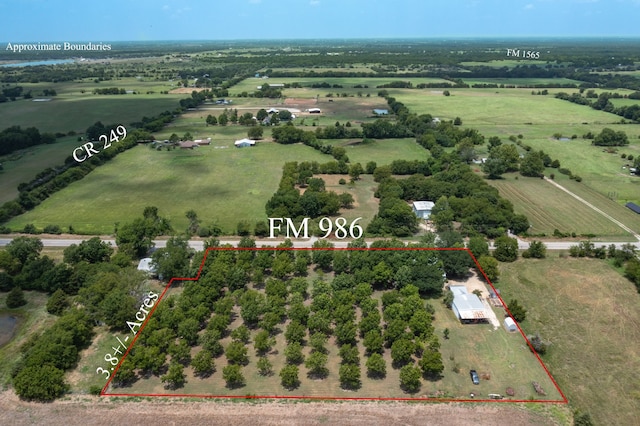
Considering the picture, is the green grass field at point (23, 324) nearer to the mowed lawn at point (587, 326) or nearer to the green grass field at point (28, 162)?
the green grass field at point (28, 162)

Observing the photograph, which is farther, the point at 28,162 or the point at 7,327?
the point at 28,162

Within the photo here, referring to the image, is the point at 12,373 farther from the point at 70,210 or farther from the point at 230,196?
the point at 230,196

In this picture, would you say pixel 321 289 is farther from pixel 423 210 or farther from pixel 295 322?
pixel 423 210

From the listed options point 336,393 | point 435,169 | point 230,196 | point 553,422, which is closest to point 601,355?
point 553,422

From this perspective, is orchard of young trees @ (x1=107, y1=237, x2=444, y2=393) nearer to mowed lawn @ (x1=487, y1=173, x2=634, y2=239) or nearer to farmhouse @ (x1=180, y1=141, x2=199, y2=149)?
mowed lawn @ (x1=487, y1=173, x2=634, y2=239)

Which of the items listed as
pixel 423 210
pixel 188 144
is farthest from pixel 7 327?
pixel 188 144

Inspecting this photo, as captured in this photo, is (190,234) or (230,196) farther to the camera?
(230,196)
